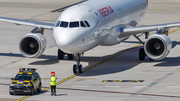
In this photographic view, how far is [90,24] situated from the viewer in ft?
104

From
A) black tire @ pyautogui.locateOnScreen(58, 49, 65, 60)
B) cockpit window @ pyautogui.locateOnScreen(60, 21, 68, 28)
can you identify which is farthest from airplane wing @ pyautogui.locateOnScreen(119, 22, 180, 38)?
cockpit window @ pyautogui.locateOnScreen(60, 21, 68, 28)

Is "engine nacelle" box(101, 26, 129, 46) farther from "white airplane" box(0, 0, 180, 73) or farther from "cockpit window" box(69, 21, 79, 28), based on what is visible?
"cockpit window" box(69, 21, 79, 28)

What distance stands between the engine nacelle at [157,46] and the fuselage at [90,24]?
10.7 ft

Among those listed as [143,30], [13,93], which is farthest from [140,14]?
[13,93]

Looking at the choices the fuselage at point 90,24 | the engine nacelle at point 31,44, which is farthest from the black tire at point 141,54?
the engine nacelle at point 31,44

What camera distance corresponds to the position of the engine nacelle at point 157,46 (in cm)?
3341

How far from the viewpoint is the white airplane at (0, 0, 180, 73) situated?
100ft

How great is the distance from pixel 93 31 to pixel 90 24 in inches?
22.4

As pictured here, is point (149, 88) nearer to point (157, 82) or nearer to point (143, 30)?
point (157, 82)

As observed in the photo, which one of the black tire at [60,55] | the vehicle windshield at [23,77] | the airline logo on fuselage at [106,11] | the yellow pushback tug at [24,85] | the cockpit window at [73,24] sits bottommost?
the yellow pushback tug at [24,85]

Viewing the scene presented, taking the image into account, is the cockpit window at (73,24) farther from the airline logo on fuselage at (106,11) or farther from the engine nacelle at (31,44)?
the engine nacelle at (31,44)

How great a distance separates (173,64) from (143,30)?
3.84m

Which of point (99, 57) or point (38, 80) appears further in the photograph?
point (99, 57)

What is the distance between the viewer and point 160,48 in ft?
112
